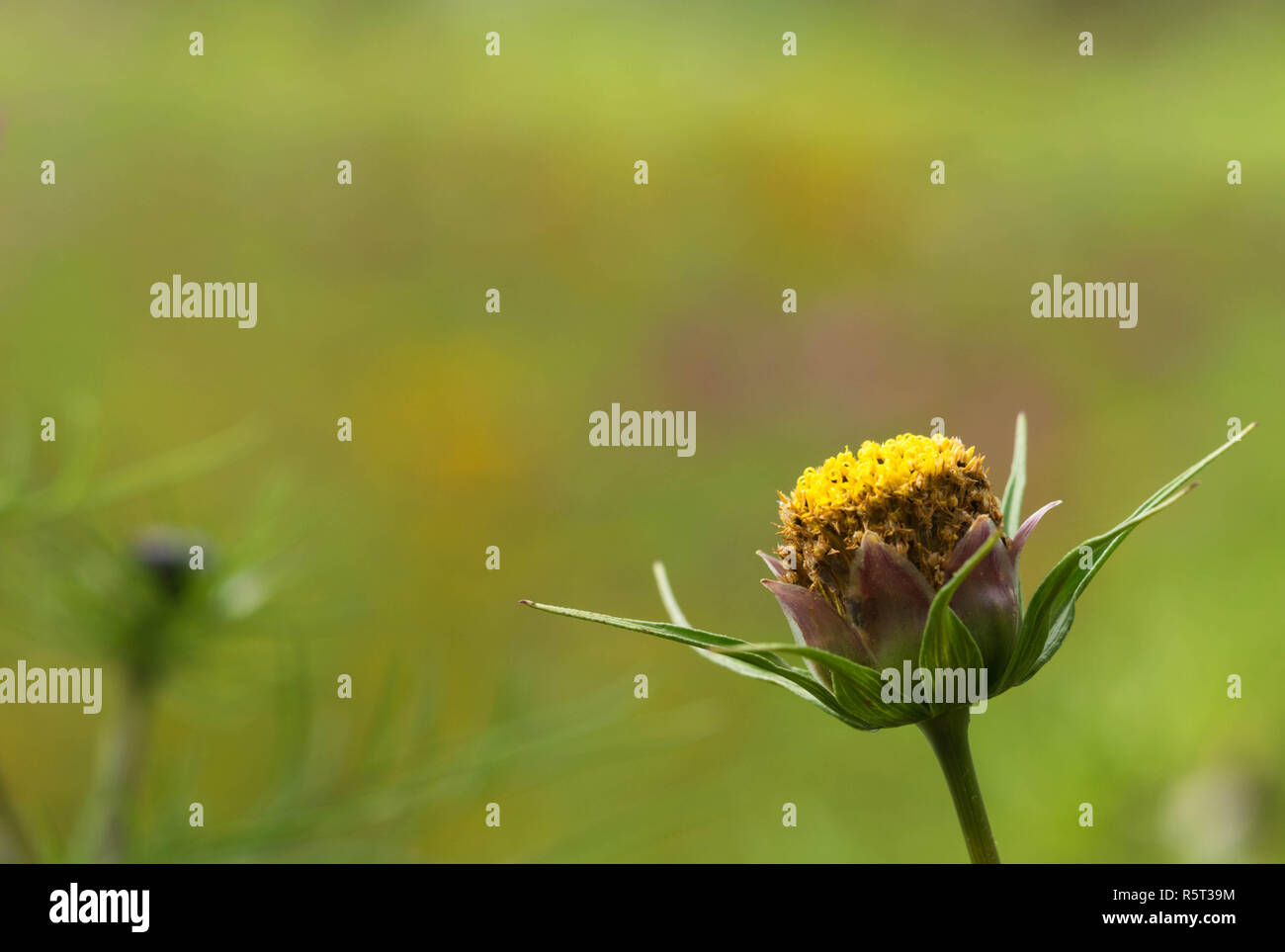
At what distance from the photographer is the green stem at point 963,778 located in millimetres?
316

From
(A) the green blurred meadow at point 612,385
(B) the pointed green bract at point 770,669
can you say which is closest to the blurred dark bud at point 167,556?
(A) the green blurred meadow at point 612,385

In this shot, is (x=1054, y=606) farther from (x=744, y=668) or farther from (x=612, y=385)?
(x=612, y=385)

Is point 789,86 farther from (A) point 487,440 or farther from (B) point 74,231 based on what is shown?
(B) point 74,231

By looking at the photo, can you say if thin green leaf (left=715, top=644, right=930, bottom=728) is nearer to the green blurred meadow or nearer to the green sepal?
the green sepal

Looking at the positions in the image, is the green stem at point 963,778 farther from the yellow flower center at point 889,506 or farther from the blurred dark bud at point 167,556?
the blurred dark bud at point 167,556

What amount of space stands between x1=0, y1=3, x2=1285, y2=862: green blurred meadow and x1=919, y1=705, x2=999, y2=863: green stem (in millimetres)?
539

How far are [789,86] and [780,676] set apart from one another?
3265 millimetres

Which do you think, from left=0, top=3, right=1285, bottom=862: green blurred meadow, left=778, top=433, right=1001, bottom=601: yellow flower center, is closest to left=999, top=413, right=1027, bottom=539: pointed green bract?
left=778, top=433, right=1001, bottom=601: yellow flower center

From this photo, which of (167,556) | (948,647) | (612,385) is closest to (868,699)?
(948,647)

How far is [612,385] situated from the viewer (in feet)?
8.67

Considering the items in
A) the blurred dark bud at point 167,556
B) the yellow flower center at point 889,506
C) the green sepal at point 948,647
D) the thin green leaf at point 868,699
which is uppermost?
the blurred dark bud at point 167,556

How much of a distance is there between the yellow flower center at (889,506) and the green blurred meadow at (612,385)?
498mm

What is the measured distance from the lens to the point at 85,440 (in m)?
0.78
